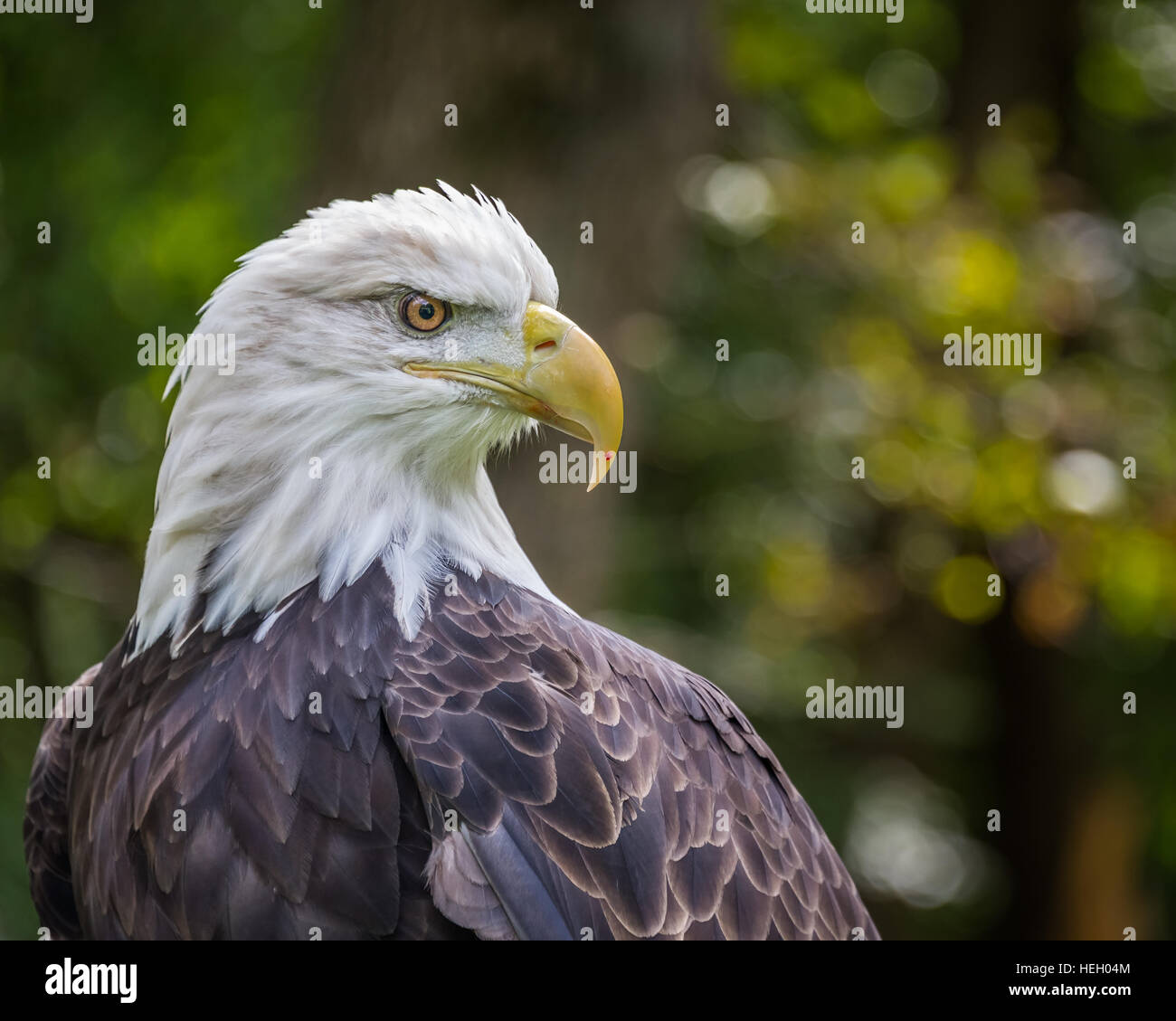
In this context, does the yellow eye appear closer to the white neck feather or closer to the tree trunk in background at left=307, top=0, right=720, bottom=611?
the white neck feather

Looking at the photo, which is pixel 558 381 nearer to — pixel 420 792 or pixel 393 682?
pixel 393 682

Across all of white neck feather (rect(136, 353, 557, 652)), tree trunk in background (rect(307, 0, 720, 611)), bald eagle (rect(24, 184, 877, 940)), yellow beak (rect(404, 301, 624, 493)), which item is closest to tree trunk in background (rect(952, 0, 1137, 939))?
tree trunk in background (rect(307, 0, 720, 611))

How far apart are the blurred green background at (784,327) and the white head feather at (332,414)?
3.27 meters

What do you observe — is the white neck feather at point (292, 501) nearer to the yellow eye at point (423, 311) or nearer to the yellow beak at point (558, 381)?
the yellow beak at point (558, 381)

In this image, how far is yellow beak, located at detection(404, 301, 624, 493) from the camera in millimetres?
3326

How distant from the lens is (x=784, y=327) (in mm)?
8617

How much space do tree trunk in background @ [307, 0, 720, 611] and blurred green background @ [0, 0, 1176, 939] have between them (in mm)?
19

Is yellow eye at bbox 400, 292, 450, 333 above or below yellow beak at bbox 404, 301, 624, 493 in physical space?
above

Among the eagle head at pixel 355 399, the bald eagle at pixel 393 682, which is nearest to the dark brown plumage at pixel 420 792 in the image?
the bald eagle at pixel 393 682

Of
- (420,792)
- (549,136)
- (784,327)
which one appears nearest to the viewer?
(420,792)

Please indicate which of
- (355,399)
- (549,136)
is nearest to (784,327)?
(549,136)

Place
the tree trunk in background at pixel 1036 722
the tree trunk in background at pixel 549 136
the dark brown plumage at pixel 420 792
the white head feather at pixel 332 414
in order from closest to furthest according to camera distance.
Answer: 1. the dark brown plumage at pixel 420 792
2. the white head feather at pixel 332 414
3. the tree trunk in background at pixel 549 136
4. the tree trunk in background at pixel 1036 722

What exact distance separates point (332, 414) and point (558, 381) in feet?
1.86

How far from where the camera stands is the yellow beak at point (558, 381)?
333cm
